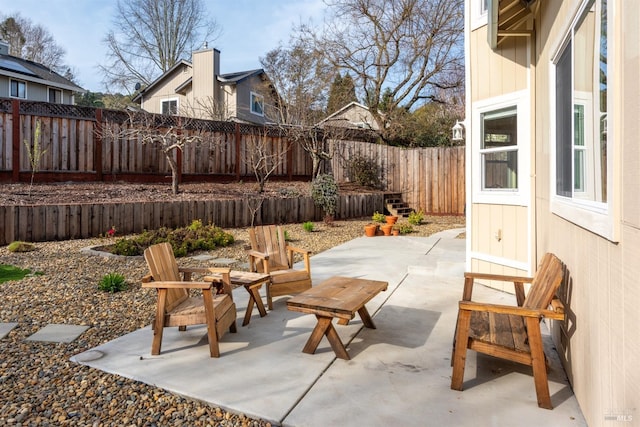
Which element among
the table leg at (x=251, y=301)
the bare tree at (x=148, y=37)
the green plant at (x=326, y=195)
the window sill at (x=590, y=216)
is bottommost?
the table leg at (x=251, y=301)

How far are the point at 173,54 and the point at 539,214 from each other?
2460 centimetres

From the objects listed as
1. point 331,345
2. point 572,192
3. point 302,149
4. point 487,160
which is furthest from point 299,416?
point 302,149

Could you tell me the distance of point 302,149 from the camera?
555 inches

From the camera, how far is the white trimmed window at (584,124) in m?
1.86

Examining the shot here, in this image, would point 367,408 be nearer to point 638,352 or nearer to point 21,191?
point 638,352

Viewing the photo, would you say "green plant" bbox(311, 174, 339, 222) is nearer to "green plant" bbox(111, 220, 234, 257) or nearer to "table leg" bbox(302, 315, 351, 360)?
"green plant" bbox(111, 220, 234, 257)

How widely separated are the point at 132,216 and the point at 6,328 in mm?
4612

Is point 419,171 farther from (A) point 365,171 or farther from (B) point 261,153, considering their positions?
(B) point 261,153

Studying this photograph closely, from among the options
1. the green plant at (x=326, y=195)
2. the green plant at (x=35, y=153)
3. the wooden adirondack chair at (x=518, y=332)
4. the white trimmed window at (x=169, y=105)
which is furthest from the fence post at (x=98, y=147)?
the white trimmed window at (x=169, y=105)

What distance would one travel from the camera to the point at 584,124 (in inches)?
89.9

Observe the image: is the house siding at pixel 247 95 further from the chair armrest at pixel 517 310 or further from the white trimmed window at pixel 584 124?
the chair armrest at pixel 517 310

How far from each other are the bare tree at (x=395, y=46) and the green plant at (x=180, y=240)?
11230mm

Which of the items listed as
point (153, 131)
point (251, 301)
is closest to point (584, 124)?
point (251, 301)

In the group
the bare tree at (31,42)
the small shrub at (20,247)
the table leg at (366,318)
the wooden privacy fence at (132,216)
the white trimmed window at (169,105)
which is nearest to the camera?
the table leg at (366,318)
